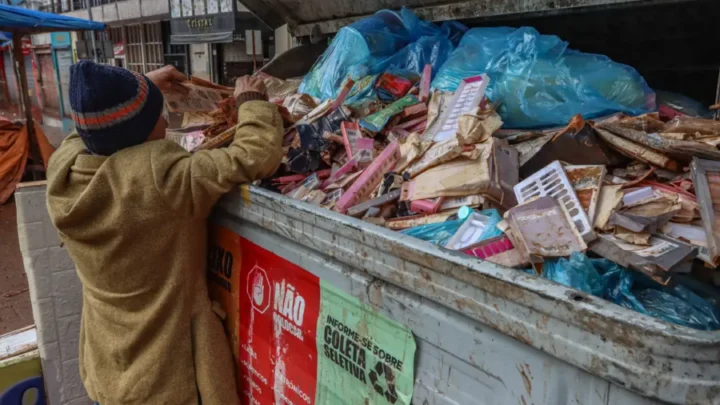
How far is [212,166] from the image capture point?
1614mm

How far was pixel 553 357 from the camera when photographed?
895mm

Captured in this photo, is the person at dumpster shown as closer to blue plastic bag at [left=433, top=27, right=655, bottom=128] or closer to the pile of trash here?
the pile of trash

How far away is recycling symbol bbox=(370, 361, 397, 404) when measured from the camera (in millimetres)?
1231

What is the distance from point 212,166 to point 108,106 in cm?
37

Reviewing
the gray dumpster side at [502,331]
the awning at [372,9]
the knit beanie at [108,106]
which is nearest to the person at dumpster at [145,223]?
the knit beanie at [108,106]

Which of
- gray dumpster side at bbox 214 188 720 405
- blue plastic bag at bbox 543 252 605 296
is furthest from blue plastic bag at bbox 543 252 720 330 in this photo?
gray dumpster side at bbox 214 188 720 405

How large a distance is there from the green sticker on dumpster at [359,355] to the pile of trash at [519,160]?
26 centimetres

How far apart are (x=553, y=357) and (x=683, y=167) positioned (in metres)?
0.93

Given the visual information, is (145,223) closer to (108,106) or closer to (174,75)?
(108,106)

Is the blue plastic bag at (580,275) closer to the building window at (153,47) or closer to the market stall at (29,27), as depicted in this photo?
the market stall at (29,27)

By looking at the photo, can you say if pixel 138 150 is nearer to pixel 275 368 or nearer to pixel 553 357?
pixel 275 368

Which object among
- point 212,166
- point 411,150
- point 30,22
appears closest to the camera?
point 212,166

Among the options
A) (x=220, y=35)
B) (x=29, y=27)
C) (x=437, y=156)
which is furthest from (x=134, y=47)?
(x=437, y=156)

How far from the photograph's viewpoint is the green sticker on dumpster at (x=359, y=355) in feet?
3.94
